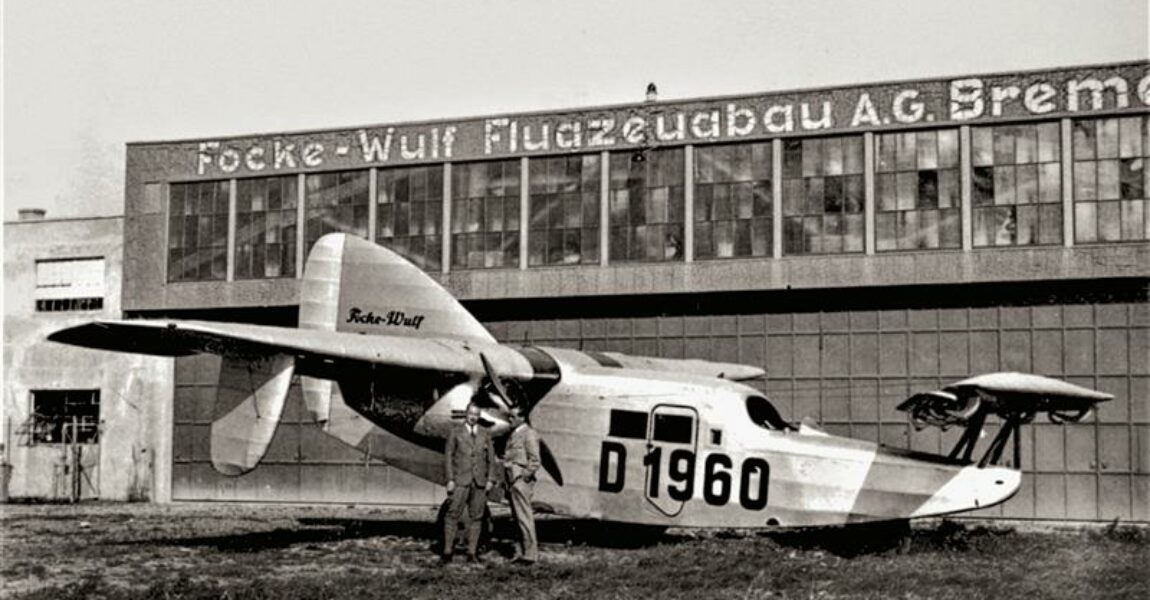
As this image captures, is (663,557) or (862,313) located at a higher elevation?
(862,313)

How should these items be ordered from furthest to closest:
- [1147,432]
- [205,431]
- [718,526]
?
[205,431] < [1147,432] < [718,526]

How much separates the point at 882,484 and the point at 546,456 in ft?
16.1

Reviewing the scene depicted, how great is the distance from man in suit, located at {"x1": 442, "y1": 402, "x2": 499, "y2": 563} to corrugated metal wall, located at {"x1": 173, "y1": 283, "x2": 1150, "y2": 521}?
1246cm

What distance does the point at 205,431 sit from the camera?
1305 inches

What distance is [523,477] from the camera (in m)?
17.2

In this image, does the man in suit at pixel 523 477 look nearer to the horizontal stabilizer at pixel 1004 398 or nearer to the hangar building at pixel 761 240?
the horizontal stabilizer at pixel 1004 398

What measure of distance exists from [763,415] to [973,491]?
3.02 m

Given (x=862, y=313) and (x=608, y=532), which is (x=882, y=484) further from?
(x=862, y=313)

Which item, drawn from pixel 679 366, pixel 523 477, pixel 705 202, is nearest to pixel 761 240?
pixel 705 202

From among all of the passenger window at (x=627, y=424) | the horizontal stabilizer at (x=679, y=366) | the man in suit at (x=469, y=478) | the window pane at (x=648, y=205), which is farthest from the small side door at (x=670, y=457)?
the window pane at (x=648, y=205)

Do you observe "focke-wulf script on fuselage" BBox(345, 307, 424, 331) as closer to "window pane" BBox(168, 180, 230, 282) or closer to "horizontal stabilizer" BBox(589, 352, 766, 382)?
"horizontal stabilizer" BBox(589, 352, 766, 382)

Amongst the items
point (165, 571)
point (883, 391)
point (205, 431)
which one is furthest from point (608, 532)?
point (205, 431)

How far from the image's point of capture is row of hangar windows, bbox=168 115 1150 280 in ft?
87.4

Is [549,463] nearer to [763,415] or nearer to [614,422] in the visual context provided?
[614,422]
